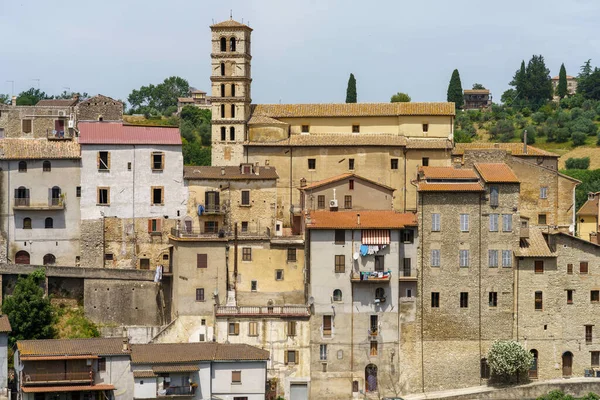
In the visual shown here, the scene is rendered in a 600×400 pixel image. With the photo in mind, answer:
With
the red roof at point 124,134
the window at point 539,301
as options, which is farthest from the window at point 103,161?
the window at point 539,301

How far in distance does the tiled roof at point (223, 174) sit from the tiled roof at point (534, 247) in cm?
1513

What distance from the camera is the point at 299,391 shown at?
68562 mm

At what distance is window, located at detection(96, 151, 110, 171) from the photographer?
73000mm

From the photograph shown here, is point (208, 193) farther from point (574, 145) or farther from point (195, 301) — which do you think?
point (574, 145)

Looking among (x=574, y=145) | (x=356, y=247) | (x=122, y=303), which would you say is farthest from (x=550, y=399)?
(x=574, y=145)

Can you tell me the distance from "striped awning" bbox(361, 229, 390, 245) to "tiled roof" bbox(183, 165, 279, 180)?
775cm

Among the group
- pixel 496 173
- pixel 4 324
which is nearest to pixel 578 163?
pixel 496 173

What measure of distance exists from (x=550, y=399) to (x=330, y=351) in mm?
12437

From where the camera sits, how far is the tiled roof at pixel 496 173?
7000cm

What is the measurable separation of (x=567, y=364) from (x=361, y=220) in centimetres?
1458

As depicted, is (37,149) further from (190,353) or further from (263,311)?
(263,311)

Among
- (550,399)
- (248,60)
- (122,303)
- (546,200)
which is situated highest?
(248,60)

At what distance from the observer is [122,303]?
70.9 meters

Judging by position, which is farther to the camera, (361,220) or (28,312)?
(361,220)
